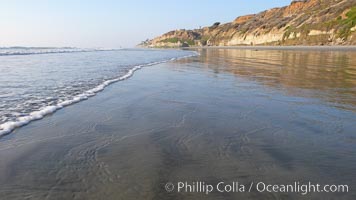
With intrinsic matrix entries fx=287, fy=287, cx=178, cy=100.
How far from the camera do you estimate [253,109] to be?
6.54m

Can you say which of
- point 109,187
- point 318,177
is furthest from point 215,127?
point 109,187

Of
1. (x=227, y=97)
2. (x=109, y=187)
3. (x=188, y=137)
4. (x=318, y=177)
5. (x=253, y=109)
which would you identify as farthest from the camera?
(x=227, y=97)

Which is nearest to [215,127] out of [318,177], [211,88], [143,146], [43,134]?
[143,146]

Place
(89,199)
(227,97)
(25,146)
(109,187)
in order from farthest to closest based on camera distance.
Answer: (227,97), (25,146), (109,187), (89,199)

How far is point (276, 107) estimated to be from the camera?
21.9 ft

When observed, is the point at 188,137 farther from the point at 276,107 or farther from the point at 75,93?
the point at 75,93

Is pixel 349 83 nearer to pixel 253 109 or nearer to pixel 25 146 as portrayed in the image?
pixel 253 109

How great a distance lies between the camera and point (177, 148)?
4.18 m

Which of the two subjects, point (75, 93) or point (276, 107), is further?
point (75, 93)

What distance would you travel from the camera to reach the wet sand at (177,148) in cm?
311

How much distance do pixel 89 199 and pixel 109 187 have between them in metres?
0.26

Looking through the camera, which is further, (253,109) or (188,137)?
(253,109)

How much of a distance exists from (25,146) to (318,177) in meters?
4.00

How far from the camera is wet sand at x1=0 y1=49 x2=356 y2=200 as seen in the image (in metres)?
3.11
